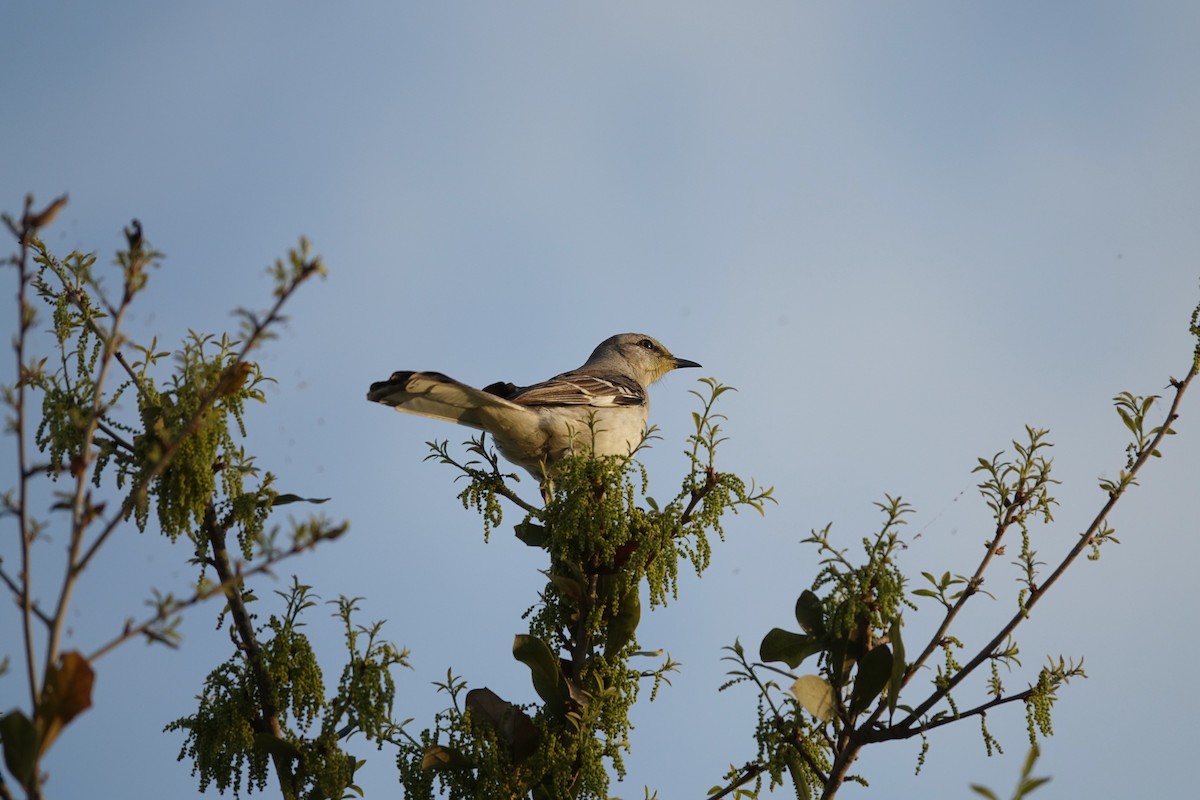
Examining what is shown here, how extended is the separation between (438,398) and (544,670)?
2649 mm

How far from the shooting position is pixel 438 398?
6387mm

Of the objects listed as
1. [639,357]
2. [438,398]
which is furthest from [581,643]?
[639,357]

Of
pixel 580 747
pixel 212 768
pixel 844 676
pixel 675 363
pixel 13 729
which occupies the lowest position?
pixel 13 729

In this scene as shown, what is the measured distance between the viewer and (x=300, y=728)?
11.8ft

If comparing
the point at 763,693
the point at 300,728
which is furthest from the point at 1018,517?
the point at 300,728

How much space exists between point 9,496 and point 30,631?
0.45m

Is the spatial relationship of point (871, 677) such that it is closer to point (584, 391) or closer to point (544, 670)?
point (544, 670)

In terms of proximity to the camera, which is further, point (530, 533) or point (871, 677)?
point (530, 533)

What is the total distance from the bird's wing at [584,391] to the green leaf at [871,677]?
12.2 ft

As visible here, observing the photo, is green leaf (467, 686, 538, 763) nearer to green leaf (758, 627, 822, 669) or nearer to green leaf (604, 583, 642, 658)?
green leaf (604, 583, 642, 658)

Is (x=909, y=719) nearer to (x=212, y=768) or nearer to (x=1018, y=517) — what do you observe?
(x=1018, y=517)

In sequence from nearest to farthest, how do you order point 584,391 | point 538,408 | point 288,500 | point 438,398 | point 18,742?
point 18,742 → point 288,500 → point 438,398 → point 538,408 → point 584,391

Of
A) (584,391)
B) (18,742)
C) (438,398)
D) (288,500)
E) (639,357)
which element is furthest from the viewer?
(639,357)

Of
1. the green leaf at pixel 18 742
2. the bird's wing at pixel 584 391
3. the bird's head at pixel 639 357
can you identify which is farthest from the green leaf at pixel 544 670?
the bird's head at pixel 639 357
